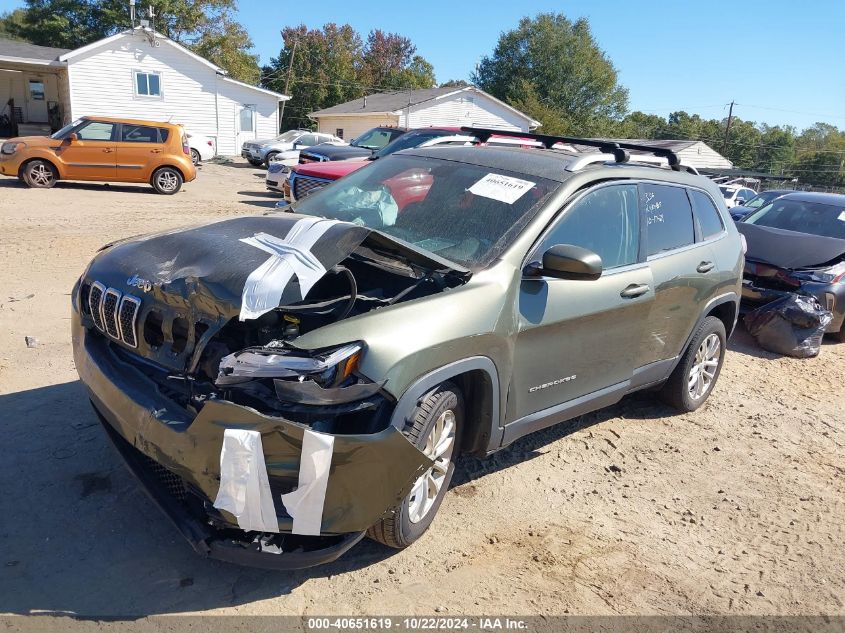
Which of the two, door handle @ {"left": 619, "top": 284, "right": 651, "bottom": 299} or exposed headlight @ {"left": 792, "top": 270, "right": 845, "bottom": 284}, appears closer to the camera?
door handle @ {"left": 619, "top": 284, "right": 651, "bottom": 299}

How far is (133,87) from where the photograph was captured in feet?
99.6

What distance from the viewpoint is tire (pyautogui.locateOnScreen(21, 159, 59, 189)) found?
1467 cm

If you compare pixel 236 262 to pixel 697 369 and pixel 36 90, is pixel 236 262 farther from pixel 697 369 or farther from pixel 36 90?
pixel 36 90

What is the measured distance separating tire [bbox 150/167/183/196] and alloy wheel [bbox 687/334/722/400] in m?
14.1

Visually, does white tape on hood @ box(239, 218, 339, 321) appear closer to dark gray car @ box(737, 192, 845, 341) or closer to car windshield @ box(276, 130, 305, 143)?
dark gray car @ box(737, 192, 845, 341)

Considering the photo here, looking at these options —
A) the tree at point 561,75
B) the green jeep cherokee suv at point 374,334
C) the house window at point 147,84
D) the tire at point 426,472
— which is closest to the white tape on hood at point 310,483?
the green jeep cherokee suv at point 374,334

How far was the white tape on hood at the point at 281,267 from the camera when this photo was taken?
273 cm

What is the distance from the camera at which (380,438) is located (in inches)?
104

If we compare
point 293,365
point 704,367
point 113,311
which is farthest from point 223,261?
point 704,367

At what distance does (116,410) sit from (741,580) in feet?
10.3

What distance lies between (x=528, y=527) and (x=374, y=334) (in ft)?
5.19

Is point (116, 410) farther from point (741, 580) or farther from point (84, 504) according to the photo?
point (741, 580)

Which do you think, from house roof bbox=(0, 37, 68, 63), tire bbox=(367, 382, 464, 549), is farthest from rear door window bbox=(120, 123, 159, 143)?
house roof bbox=(0, 37, 68, 63)

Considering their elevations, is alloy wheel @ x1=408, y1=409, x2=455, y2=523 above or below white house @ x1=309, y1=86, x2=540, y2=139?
below
